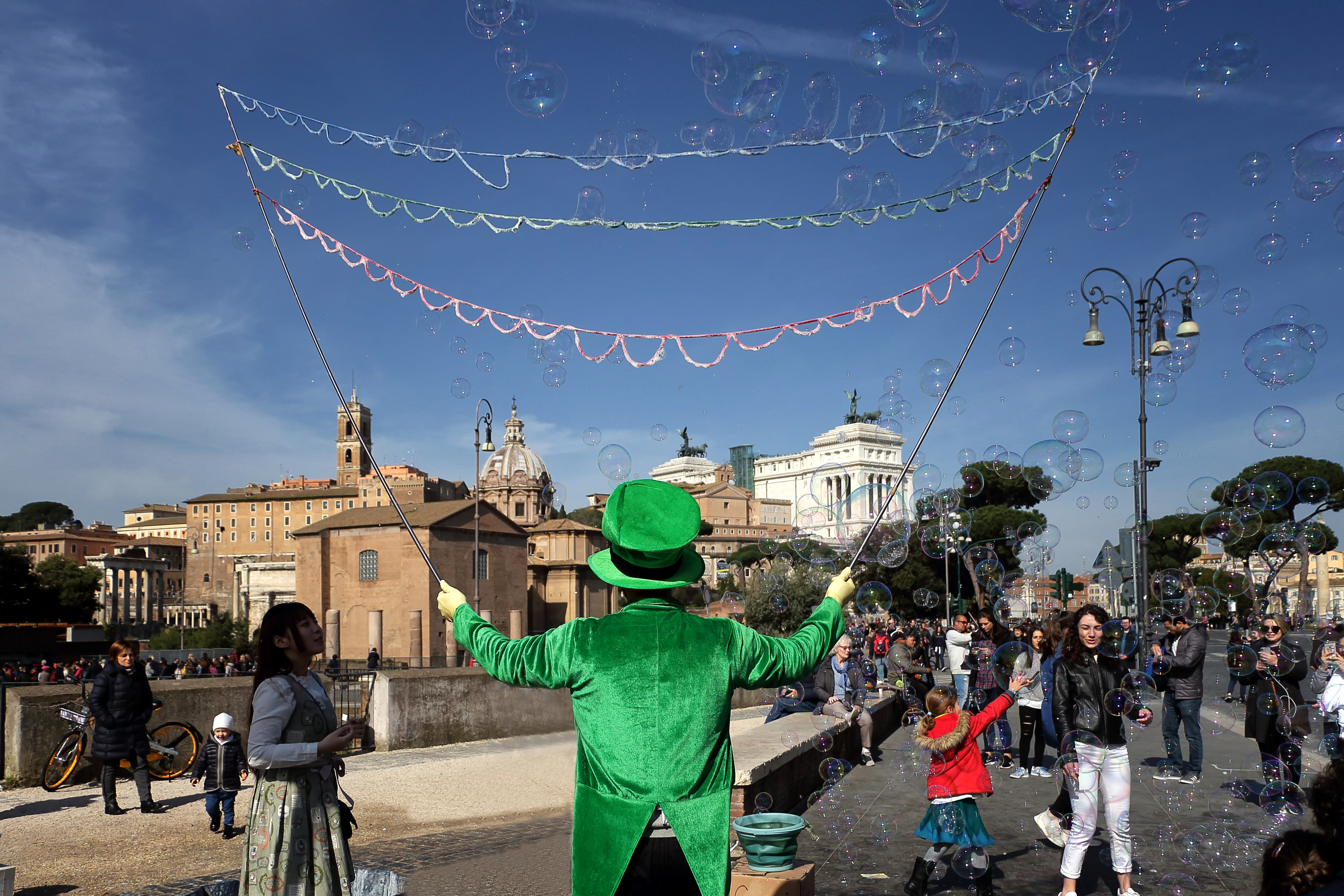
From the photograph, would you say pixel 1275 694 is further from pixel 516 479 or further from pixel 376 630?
pixel 516 479

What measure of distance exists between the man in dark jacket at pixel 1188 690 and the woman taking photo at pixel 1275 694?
0.42m

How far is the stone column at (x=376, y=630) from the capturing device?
56.8m

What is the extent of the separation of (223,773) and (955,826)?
4926 mm

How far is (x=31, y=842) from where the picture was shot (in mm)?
7148

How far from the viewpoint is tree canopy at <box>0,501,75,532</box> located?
461ft

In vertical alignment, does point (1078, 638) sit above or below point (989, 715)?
above

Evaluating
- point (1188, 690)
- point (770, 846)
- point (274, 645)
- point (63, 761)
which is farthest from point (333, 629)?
point (274, 645)

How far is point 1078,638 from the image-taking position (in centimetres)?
542

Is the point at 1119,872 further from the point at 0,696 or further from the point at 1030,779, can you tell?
the point at 0,696

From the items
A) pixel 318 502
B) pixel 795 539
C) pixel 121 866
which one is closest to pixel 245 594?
pixel 318 502

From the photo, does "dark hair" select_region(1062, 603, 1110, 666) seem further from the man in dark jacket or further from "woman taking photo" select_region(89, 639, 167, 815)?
"woman taking photo" select_region(89, 639, 167, 815)

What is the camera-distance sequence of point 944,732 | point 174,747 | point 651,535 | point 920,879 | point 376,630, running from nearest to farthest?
point 651,535
point 920,879
point 944,732
point 174,747
point 376,630

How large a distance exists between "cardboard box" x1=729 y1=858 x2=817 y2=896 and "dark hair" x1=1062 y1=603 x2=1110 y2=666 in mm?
1865

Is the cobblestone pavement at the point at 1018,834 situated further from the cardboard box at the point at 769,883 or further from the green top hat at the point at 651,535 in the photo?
the green top hat at the point at 651,535
